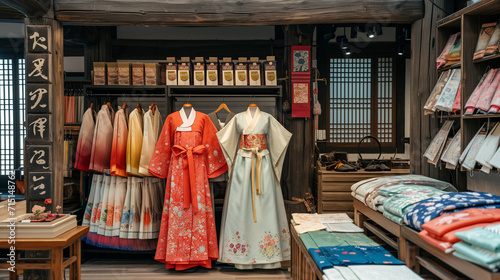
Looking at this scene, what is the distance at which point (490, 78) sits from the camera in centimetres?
252

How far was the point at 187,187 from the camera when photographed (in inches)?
150

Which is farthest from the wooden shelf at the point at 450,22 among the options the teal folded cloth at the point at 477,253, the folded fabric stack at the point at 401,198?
the teal folded cloth at the point at 477,253

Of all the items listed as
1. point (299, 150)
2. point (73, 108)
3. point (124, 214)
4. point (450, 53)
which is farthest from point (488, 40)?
point (73, 108)

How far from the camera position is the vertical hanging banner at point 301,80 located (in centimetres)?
433

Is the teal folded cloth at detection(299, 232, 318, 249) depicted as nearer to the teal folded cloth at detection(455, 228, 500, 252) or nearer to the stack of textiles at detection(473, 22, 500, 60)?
the teal folded cloth at detection(455, 228, 500, 252)

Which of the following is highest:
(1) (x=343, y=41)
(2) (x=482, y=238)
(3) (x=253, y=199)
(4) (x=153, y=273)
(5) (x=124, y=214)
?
→ (1) (x=343, y=41)

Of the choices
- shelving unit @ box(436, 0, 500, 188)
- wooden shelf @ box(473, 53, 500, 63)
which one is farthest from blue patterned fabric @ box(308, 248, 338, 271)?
wooden shelf @ box(473, 53, 500, 63)

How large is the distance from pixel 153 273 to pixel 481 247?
10.4ft

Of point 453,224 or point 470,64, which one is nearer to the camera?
point 453,224

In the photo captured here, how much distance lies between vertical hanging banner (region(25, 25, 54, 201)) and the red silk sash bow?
117 centimetres

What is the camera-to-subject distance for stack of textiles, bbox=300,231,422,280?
1.92 metres

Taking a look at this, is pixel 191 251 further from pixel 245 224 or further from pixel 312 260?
pixel 312 260

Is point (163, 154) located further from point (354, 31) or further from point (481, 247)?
point (481, 247)

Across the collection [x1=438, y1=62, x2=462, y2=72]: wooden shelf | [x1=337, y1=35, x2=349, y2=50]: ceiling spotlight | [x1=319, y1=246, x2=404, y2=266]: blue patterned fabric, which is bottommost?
[x1=319, y1=246, x2=404, y2=266]: blue patterned fabric
